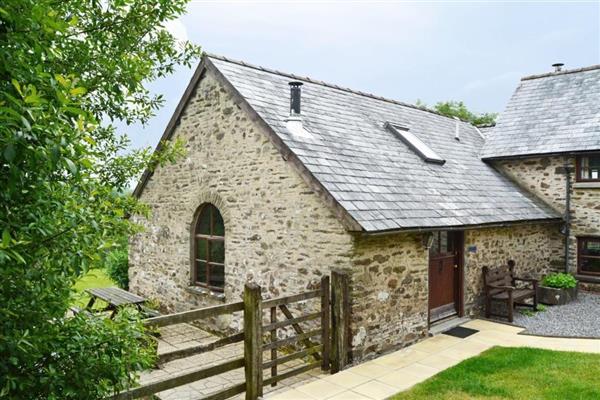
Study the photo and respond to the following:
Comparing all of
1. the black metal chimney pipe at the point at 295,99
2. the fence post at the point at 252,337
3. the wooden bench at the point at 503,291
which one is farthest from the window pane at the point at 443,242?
the fence post at the point at 252,337

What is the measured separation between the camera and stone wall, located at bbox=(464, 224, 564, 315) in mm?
10352

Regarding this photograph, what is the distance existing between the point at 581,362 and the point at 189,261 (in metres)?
8.50

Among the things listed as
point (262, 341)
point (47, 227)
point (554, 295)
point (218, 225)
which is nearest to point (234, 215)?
point (218, 225)

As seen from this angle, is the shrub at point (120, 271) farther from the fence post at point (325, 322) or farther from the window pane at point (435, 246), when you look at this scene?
the window pane at point (435, 246)

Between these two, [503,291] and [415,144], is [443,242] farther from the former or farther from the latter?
[415,144]

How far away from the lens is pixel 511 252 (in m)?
11.8

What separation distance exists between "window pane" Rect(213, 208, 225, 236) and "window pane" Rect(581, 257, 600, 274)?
37.4ft

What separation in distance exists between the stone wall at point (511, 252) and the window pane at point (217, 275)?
5812 millimetres

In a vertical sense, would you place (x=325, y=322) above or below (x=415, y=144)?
below

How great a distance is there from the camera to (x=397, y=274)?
7.97 metres

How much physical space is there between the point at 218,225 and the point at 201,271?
1364mm

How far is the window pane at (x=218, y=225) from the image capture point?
10180 mm

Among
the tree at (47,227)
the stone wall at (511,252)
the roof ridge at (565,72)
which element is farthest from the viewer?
the roof ridge at (565,72)

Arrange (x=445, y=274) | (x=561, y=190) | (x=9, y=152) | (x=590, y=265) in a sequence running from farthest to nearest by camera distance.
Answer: (x=561, y=190) → (x=590, y=265) → (x=445, y=274) → (x=9, y=152)
